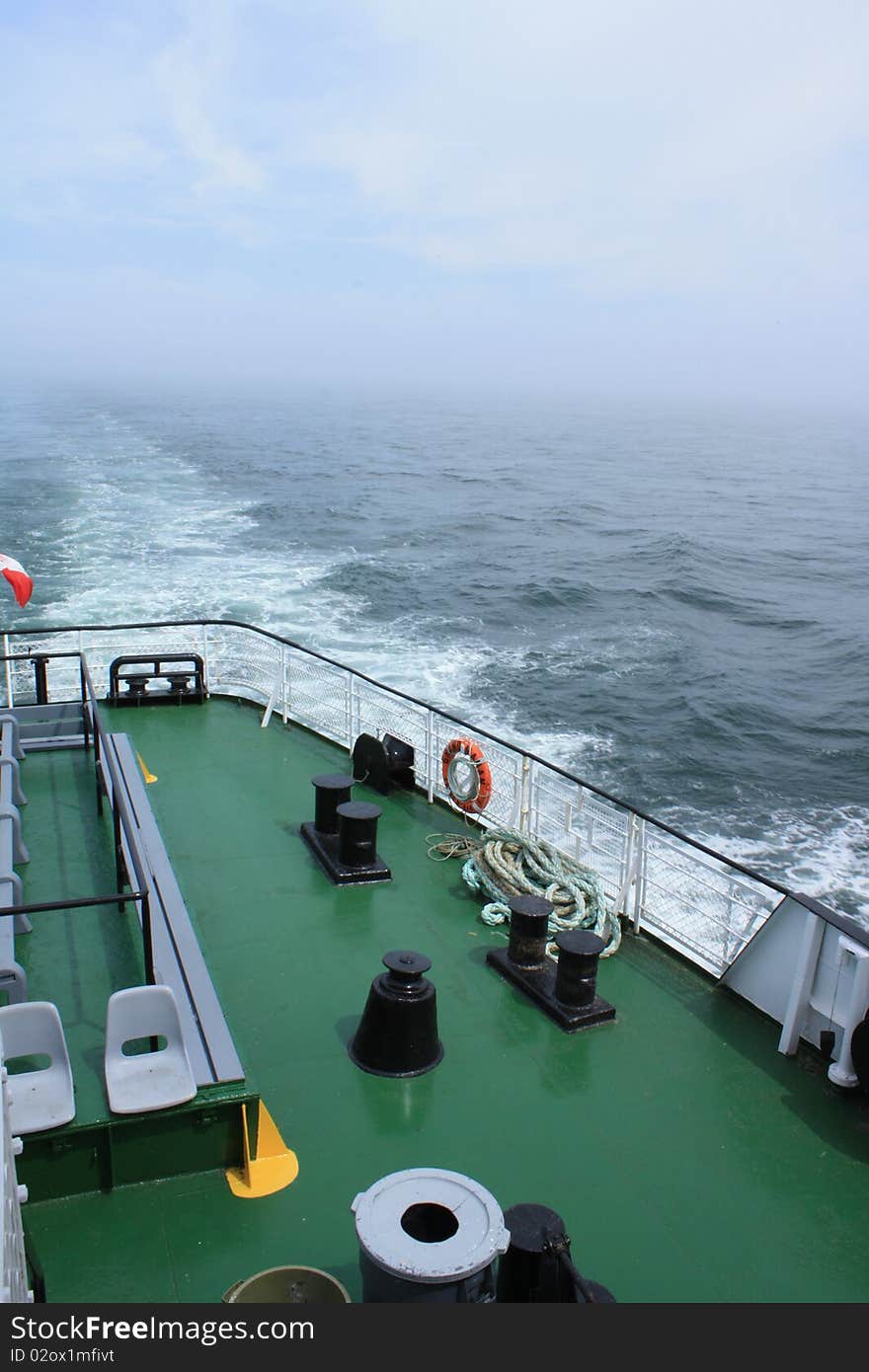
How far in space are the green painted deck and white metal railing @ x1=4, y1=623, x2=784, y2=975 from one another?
22.0 inches

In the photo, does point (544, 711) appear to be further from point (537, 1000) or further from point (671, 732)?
point (537, 1000)

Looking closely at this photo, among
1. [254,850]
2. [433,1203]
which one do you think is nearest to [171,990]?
[433,1203]

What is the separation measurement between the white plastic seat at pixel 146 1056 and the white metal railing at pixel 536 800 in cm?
266

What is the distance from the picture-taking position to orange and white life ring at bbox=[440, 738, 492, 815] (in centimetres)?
784

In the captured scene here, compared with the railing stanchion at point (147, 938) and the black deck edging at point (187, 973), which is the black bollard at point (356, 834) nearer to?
the black deck edging at point (187, 973)

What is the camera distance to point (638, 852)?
21.0ft

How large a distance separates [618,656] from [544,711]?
5.67 meters

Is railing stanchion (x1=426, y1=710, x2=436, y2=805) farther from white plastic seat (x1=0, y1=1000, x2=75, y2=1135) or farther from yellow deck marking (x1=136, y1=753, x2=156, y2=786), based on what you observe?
white plastic seat (x1=0, y1=1000, x2=75, y2=1135)

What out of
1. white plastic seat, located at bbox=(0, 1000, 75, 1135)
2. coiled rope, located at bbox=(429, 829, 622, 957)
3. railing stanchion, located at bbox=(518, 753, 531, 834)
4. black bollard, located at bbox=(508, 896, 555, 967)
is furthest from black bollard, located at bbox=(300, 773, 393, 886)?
white plastic seat, located at bbox=(0, 1000, 75, 1135)

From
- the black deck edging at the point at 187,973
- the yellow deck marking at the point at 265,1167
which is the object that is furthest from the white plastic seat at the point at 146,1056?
the yellow deck marking at the point at 265,1167

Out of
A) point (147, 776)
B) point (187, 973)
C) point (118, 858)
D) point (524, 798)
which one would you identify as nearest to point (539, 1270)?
point (187, 973)

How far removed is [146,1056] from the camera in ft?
14.9

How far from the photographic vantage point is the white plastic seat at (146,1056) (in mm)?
4285

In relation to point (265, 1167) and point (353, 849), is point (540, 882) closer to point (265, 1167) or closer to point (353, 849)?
point (353, 849)
